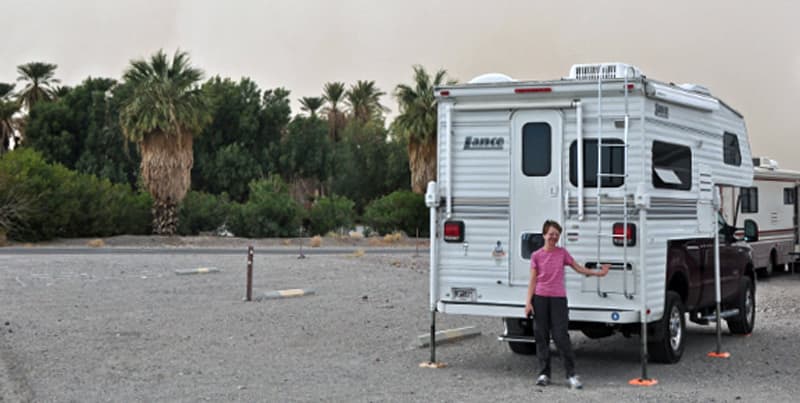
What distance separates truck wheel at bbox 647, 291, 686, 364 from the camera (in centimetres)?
1195

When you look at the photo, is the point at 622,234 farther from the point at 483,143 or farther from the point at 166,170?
the point at 166,170

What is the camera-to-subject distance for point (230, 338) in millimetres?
14547

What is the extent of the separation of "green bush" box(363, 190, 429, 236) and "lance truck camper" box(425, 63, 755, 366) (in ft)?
136

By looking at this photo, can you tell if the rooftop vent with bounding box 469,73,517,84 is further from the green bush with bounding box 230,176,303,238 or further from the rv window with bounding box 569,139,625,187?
the green bush with bounding box 230,176,303,238

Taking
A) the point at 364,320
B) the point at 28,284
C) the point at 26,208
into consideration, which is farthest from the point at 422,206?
the point at 364,320

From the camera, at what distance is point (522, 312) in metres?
11.4

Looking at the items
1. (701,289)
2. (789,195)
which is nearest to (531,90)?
(701,289)

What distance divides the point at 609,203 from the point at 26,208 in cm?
3469

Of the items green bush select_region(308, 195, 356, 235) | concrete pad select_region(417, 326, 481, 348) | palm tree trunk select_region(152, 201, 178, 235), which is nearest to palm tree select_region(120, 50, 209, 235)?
palm tree trunk select_region(152, 201, 178, 235)

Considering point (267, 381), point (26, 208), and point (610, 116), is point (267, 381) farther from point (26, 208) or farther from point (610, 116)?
point (26, 208)


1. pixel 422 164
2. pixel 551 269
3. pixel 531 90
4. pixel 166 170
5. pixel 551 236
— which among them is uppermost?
pixel 422 164

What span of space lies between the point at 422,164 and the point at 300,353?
1645 inches

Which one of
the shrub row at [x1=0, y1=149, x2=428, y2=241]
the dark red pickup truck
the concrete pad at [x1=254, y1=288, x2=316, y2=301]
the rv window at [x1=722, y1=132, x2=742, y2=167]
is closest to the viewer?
the dark red pickup truck

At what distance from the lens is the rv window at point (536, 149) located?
1145 cm
